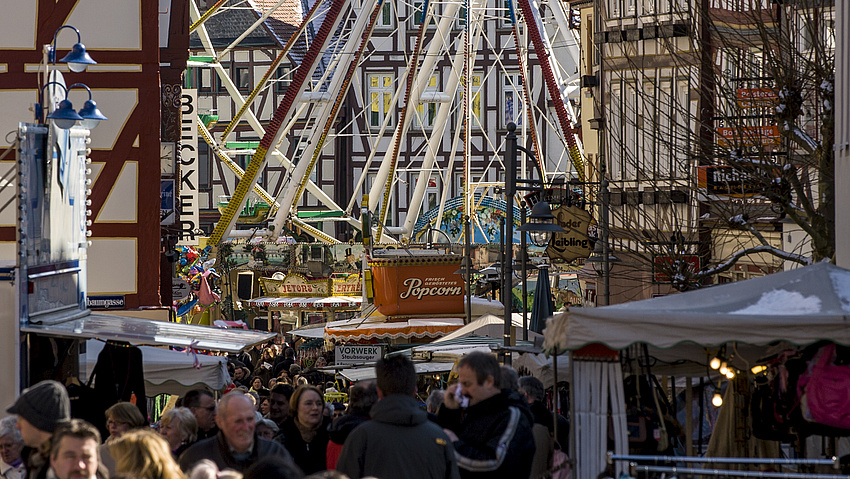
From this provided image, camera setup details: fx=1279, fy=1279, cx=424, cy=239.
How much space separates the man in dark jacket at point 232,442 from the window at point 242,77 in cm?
4498

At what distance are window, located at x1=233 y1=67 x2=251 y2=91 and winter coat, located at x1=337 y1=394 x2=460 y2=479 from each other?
45.1 m

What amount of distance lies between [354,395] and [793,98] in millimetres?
5630

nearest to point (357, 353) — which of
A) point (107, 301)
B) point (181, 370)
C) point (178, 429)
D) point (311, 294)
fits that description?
point (107, 301)

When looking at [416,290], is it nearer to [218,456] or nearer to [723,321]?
[723,321]

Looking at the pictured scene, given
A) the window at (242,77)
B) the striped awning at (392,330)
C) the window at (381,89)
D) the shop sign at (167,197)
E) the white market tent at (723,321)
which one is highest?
the window at (242,77)

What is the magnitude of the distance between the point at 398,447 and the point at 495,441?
612mm

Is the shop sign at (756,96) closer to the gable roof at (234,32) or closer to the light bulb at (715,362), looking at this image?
the light bulb at (715,362)

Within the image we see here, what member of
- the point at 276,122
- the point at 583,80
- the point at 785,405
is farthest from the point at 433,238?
the point at 785,405

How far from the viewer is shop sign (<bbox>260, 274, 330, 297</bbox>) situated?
36406 mm

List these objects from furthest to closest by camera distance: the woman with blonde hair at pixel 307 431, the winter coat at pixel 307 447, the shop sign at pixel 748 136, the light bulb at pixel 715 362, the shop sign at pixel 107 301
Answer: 1. the shop sign at pixel 107 301
2. the shop sign at pixel 748 136
3. the light bulb at pixel 715 362
4. the winter coat at pixel 307 447
5. the woman with blonde hair at pixel 307 431

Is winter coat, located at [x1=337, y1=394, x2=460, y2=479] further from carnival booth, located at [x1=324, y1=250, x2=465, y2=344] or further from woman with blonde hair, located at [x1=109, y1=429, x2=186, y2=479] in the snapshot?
carnival booth, located at [x1=324, y1=250, x2=465, y2=344]

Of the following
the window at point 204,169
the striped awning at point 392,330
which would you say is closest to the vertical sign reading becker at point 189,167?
the striped awning at point 392,330

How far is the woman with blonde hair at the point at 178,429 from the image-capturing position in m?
7.29

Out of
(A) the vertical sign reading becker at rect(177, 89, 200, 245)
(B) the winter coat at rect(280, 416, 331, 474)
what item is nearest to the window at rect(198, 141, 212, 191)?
(A) the vertical sign reading becker at rect(177, 89, 200, 245)
